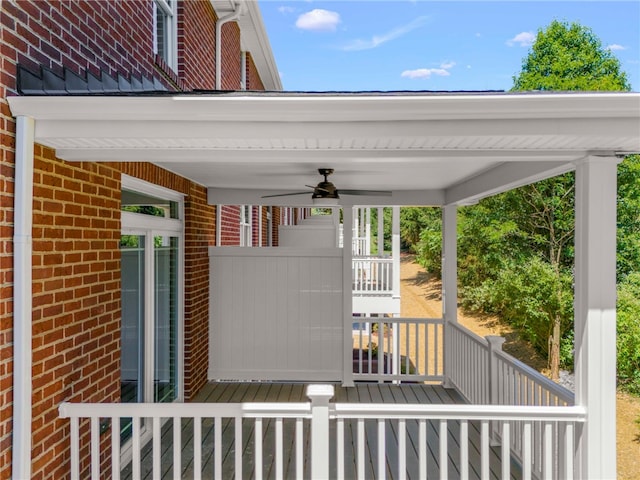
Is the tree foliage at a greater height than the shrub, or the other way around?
the tree foliage

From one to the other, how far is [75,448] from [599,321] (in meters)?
3.23

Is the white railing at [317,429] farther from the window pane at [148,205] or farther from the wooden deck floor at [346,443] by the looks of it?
the window pane at [148,205]

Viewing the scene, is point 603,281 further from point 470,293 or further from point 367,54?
point 367,54

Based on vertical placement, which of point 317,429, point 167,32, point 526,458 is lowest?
point 526,458

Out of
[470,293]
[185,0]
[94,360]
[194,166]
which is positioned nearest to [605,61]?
[470,293]

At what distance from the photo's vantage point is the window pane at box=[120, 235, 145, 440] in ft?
12.7

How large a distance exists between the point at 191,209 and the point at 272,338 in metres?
2.13

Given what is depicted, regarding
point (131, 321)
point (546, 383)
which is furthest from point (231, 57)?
point (546, 383)

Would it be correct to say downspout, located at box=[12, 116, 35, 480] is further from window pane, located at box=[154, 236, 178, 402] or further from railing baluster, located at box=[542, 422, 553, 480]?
railing baluster, located at box=[542, 422, 553, 480]

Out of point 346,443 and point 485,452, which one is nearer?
point 485,452

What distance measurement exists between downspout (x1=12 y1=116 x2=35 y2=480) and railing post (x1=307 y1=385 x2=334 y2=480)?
4.93 ft

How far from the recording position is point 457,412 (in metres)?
2.93

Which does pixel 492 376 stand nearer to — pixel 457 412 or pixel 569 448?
pixel 569 448

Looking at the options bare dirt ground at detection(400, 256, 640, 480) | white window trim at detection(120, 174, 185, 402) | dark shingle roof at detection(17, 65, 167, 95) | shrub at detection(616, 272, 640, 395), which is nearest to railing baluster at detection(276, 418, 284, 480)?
white window trim at detection(120, 174, 185, 402)
